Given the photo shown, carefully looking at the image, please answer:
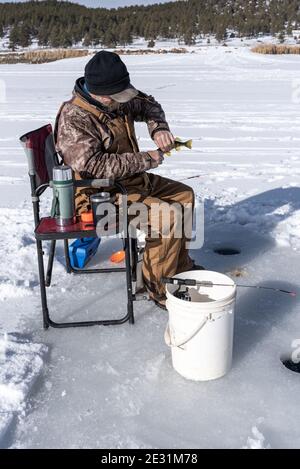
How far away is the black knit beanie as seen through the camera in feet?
9.57

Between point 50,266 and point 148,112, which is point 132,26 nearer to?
point 148,112

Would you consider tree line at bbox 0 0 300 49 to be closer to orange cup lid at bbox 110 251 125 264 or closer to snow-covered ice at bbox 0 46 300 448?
snow-covered ice at bbox 0 46 300 448

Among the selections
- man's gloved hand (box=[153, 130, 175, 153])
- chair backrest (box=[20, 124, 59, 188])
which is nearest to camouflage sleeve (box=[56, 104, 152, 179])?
chair backrest (box=[20, 124, 59, 188])

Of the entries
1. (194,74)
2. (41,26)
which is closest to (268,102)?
(194,74)

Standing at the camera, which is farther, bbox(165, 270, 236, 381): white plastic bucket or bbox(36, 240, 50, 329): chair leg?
bbox(36, 240, 50, 329): chair leg

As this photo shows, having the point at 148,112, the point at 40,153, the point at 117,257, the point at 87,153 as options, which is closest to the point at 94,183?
the point at 87,153

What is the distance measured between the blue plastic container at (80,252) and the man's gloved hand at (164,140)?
956 mm

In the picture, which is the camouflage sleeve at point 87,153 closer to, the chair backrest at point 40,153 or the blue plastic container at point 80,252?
the chair backrest at point 40,153

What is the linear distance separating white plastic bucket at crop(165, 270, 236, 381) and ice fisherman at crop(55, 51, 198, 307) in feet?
1.95

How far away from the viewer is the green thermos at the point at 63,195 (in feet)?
9.20

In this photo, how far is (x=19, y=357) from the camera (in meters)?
2.74

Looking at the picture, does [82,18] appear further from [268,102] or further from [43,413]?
[43,413]

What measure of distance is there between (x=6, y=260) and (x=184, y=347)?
1.88m

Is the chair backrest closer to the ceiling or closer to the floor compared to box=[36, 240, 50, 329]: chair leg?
closer to the ceiling
